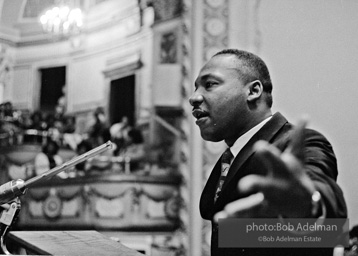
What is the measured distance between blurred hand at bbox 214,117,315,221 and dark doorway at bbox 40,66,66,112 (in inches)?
193

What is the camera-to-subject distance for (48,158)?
5.34 m

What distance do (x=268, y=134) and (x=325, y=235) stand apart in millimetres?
315

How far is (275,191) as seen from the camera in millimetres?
857

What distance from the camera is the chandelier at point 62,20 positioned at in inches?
221

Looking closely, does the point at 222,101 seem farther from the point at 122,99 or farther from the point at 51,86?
the point at 51,86

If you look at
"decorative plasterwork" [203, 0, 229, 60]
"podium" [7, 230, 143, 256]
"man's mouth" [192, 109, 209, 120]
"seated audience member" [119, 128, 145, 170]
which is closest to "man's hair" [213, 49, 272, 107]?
"man's mouth" [192, 109, 209, 120]

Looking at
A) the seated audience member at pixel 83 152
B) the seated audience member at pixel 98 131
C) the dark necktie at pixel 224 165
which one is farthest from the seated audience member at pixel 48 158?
the dark necktie at pixel 224 165

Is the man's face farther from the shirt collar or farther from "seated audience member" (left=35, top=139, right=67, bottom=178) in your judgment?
"seated audience member" (left=35, top=139, right=67, bottom=178)

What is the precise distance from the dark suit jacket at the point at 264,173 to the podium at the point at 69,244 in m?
0.23

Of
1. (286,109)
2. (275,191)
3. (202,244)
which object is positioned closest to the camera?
(275,191)

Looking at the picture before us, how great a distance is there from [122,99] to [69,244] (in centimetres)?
429

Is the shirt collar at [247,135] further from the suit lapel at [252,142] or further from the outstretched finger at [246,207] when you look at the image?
the outstretched finger at [246,207]

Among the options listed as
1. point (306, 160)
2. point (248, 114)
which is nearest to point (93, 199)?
point (248, 114)

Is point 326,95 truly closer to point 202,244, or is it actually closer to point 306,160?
point 202,244
